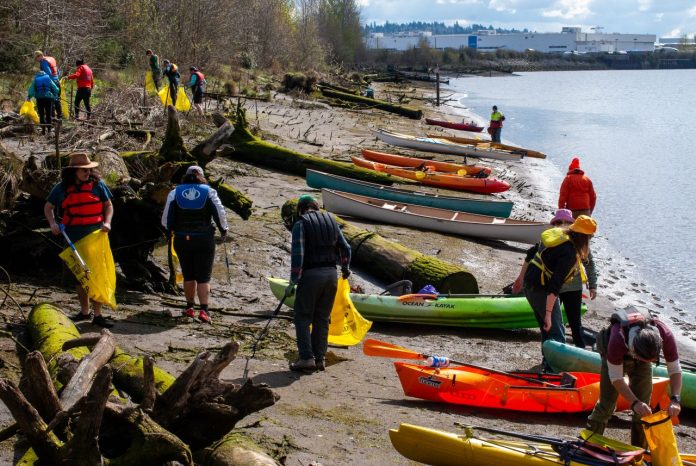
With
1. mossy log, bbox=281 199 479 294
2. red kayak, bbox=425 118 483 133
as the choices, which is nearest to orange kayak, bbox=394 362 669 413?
mossy log, bbox=281 199 479 294

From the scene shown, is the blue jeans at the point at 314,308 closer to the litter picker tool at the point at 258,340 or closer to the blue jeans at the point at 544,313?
the litter picker tool at the point at 258,340

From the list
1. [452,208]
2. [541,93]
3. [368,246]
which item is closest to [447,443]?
[368,246]

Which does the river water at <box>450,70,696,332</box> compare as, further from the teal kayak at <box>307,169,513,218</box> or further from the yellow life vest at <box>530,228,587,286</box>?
the yellow life vest at <box>530,228,587,286</box>

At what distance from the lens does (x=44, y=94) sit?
16.2 m

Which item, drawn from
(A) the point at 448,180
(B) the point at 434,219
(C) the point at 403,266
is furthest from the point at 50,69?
(A) the point at 448,180

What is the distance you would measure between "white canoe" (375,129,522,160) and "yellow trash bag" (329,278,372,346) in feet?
65.4

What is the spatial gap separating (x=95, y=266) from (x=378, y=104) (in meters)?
33.5

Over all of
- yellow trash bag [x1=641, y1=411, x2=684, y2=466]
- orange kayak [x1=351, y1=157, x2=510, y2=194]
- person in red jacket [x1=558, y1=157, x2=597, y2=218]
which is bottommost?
orange kayak [x1=351, y1=157, x2=510, y2=194]

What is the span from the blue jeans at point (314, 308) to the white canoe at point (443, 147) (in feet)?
68.0

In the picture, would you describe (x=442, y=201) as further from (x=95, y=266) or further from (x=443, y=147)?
(x=443, y=147)

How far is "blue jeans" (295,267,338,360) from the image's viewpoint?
7879 mm

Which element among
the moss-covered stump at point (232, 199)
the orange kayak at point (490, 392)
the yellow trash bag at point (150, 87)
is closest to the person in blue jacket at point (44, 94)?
the yellow trash bag at point (150, 87)

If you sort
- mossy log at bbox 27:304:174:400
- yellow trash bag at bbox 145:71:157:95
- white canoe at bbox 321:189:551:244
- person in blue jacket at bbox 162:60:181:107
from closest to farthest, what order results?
1. mossy log at bbox 27:304:174:400
2. white canoe at bbox 321:189:551:244
3. yellow trash bag at bbox 145:71:157:95
4. person in blue jacket at bbox 162:60:181:107

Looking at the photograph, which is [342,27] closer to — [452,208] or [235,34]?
[235,34]
